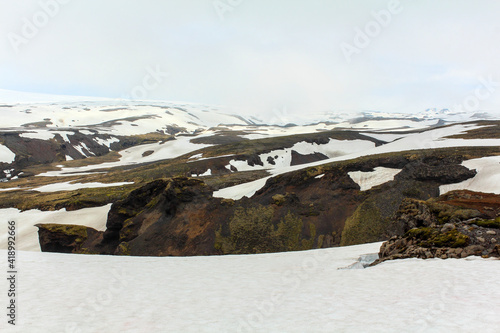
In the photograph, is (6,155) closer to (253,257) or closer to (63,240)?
(63,240)

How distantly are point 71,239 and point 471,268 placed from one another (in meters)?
27.1

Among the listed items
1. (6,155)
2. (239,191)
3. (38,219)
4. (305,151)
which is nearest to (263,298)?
A: (239,191)

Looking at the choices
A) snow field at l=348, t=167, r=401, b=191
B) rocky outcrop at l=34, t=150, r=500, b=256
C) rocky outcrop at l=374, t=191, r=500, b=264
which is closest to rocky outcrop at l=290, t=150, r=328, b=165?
snow field at l=348, t=167, r=401, b=191

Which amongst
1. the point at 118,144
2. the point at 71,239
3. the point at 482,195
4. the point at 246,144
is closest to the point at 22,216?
the point at 71,239

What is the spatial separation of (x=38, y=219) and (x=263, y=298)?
1308 inches

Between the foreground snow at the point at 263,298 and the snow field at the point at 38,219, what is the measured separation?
18409 mm

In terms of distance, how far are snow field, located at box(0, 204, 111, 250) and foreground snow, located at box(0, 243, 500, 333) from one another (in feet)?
60.4

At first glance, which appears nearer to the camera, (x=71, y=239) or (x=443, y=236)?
(x=443, y=236)

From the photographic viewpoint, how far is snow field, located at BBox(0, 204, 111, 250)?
87.7 ft

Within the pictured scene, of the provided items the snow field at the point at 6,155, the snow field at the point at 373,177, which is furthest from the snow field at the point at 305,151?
the snow field at the point at 6,155

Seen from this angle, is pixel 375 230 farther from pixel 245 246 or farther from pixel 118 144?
pixel 118 144

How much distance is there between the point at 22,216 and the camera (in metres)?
32.2

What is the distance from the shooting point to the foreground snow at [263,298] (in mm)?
5855

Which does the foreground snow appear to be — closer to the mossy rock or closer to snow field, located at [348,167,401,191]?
the mossy rock
